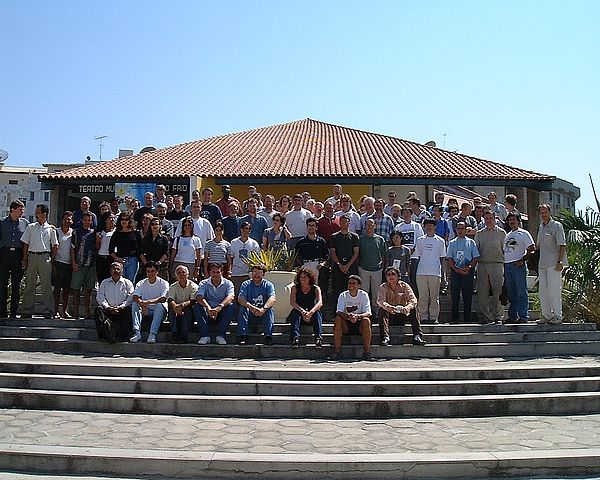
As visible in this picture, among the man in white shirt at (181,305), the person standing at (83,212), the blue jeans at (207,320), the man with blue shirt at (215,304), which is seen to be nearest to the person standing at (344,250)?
the man with blue shirt at (215,304)

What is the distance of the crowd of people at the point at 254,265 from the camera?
9398mm

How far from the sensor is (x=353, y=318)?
8766 millimetres

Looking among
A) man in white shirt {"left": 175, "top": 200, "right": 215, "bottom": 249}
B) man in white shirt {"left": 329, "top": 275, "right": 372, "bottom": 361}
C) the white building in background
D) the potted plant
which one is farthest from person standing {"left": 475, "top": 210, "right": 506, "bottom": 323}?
the white building in background

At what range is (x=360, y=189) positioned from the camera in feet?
70.8

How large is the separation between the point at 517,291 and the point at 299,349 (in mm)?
3921

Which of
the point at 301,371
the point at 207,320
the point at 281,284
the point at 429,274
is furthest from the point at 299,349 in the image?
the point at 429,274

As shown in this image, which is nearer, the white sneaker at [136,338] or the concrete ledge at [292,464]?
the concrete ledge at [292,464]

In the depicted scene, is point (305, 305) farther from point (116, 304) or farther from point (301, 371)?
point (116, 304)

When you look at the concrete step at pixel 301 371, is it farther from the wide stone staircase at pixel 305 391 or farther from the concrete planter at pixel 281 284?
the concrete planter at pixel 281 284

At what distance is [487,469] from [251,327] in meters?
5.09

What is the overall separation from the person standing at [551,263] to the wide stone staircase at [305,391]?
33 cm

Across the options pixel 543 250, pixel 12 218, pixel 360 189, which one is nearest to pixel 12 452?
pixel 12 218

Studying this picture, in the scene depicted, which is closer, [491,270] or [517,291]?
[517,291]

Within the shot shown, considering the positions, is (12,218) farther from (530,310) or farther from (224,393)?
(530,310)
